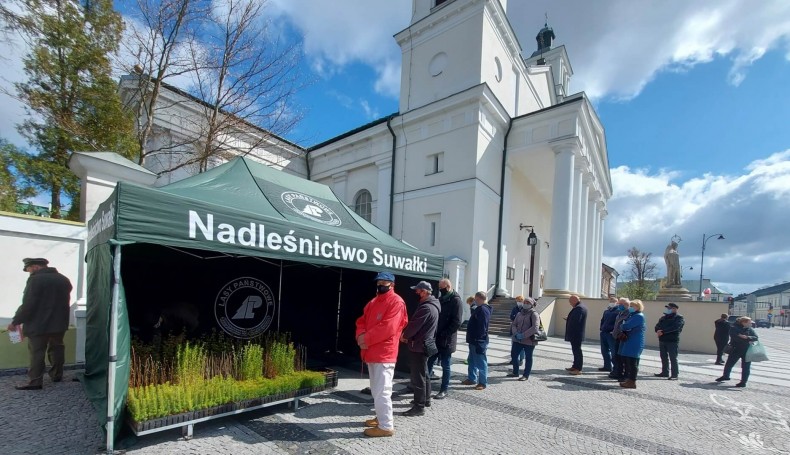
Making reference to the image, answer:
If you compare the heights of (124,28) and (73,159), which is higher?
(124,28)

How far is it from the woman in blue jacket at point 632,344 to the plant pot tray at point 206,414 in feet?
17.4

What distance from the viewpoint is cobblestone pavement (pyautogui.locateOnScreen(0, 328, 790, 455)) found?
11.8 feet

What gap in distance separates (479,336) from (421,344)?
176cm

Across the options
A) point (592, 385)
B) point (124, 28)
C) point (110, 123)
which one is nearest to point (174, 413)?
point (592, 385)

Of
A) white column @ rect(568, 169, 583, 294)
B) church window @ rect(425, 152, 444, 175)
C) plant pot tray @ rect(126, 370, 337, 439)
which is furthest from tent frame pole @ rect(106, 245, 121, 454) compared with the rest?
white column @ rect(568, 169, 583, 294)

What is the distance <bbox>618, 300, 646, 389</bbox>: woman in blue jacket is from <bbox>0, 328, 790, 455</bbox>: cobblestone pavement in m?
0.23

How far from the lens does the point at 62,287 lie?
495 centimetres

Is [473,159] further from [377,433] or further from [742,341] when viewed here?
[377,433]

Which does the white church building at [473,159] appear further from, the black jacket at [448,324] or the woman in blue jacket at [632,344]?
the black jacket at [448,324]

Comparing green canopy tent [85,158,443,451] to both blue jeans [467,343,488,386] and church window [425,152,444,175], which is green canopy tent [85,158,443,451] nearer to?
blue jeans [467,343,488,386]

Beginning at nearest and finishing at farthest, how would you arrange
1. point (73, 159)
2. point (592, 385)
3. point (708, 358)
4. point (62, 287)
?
point (62, 287) < point (73, 159) < point (592, 385) < point (708, 358)

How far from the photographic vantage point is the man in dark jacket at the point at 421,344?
4.49 metres

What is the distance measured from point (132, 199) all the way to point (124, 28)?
10.5 meters

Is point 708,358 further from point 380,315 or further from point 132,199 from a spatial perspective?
point 132,199
